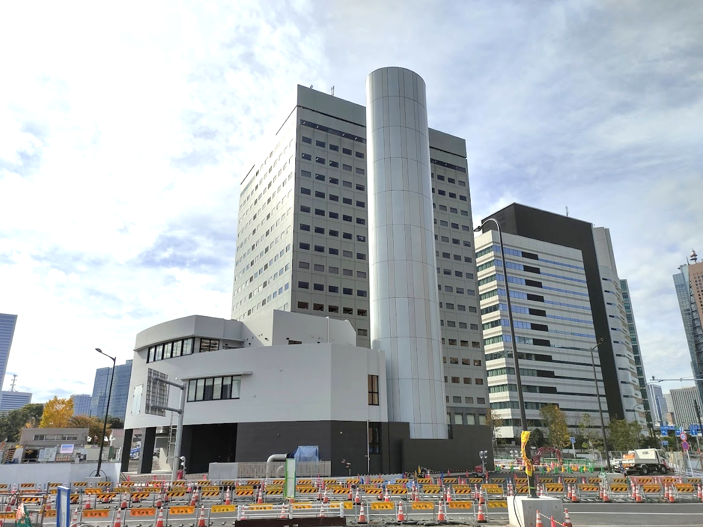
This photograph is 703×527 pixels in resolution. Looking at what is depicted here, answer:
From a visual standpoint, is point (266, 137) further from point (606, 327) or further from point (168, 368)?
point (606, 327)

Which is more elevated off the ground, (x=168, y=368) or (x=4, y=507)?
(x=168, y=368)

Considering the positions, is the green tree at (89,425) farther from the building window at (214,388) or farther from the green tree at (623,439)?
the green tree at (623,439)

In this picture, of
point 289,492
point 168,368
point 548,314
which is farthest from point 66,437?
point 548,314

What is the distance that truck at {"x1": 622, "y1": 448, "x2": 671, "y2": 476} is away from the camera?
156ft

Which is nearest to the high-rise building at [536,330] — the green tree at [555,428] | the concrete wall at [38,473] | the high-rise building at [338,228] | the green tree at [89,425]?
the green tree at [555,428]

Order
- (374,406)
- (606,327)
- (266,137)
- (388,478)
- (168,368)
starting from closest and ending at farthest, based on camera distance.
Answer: (388,478) < (374,406) < (168,368) < (266,137) < (606,327)

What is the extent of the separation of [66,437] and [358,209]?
78781 mm

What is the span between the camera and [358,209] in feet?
294

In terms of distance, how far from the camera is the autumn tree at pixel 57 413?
393 feet

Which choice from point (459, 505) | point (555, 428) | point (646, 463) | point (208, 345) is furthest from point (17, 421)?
point (459, 505)

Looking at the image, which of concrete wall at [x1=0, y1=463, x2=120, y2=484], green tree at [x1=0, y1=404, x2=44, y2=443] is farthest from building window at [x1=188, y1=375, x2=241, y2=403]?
green tree at [x1=0, y1=404, x2=44, y2=443]

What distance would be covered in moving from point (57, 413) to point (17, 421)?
2580cm

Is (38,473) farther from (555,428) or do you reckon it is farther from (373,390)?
(555,428)


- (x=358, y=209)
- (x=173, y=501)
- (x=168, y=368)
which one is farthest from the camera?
(x=358, y=209)
